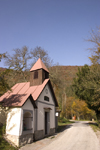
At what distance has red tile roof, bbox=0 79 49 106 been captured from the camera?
35.9 ft

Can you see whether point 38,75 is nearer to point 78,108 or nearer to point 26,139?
point 26,139

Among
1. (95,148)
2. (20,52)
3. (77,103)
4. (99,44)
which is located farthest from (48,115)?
(77,103)

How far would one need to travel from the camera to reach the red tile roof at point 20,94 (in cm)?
1095

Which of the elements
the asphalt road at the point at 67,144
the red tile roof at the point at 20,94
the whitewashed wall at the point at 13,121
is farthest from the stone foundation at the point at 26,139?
the red tile roof at the point at 20,94

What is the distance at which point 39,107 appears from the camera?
1320cm

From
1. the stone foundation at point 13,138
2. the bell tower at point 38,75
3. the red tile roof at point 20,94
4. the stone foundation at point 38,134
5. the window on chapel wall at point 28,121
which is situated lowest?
the stone foundation at point 38,134

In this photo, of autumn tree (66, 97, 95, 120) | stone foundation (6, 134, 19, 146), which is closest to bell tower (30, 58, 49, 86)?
stone foundation (6, 134, 19, 146)

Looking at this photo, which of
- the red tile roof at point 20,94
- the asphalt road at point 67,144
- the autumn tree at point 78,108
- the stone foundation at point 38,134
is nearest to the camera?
the asphalt road at point 67,144

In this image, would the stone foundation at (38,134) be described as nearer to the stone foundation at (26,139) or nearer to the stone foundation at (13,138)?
the stone foundation at (26,139)

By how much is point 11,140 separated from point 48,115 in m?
6.06

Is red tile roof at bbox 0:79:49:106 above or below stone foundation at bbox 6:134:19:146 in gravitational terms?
above

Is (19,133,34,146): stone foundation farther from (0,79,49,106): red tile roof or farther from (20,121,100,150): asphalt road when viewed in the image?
(0,79,49,106): red tile roof

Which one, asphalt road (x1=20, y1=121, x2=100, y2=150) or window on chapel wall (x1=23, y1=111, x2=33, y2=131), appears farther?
window on chapel wall (x1=23, y1=111, x2=33, y2=131)

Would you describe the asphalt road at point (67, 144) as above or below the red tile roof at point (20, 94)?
below
